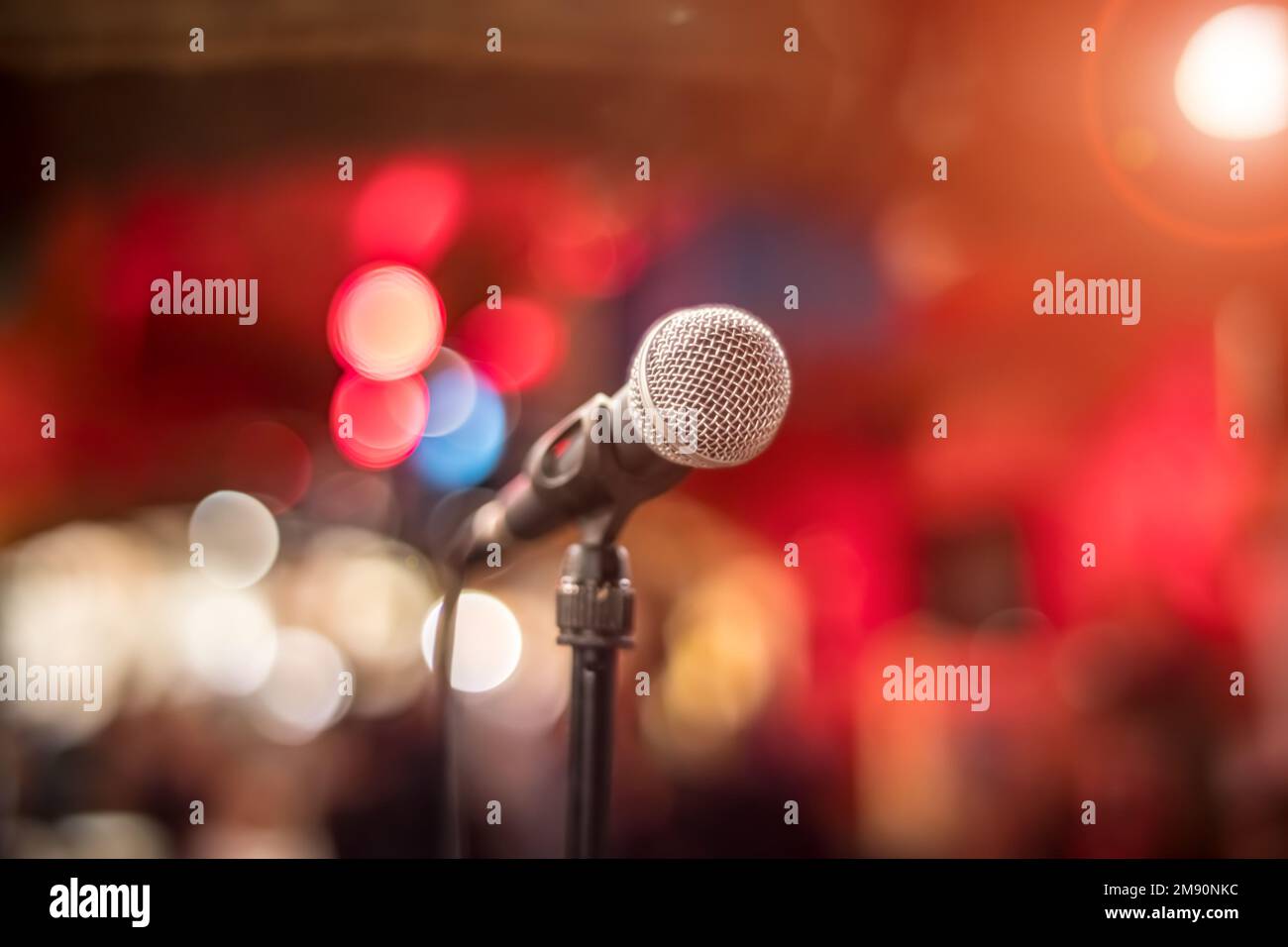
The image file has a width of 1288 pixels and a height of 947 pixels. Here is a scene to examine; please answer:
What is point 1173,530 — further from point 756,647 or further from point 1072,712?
point 756,647

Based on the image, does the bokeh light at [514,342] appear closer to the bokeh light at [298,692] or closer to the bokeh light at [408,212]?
the bokeh light at [408,212]

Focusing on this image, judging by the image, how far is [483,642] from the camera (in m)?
2.01

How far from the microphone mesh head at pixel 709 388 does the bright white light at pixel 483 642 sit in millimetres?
1359

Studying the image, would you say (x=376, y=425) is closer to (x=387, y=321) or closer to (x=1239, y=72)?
(x=387, y=321)

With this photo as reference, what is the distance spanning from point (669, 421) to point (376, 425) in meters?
1.41

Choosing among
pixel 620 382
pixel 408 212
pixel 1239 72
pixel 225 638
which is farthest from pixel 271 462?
pixel 1239 72

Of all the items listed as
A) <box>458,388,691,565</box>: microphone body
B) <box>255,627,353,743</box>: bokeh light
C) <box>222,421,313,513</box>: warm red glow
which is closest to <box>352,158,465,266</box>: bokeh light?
<box>222,421,313,513</box>: warm red glow

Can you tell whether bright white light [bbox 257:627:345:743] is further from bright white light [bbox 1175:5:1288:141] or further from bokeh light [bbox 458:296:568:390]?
bright white light [bbox 1175:5:1288:141]

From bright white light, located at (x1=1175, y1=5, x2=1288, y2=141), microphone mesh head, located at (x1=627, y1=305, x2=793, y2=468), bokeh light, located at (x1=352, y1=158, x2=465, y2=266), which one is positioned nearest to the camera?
microphone mesh head, located at (x1=627, y1=305, x2=793, y2=468)

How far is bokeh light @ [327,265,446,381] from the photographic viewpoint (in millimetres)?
1912

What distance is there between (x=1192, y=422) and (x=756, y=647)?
96cm

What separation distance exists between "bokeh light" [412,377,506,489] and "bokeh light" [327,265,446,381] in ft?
0.47

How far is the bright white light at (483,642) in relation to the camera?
1983mm
